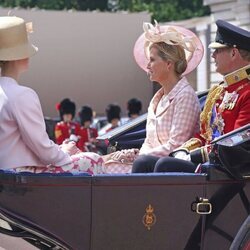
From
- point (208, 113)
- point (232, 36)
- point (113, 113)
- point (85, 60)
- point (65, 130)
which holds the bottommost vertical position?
point (85, 60)

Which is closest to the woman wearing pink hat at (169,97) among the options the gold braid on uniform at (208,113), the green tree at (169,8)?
the gold braid on uniform at (208,113)

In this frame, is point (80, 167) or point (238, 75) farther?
point (238, 75)

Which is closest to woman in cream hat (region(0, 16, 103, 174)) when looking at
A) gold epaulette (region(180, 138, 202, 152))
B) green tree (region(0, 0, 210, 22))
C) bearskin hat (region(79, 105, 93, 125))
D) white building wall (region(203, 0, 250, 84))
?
gold epaulette (region(180, 138, 202, 152))

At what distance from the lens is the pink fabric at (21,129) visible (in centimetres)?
427

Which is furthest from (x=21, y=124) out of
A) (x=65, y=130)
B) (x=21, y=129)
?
(x=65, y=130)

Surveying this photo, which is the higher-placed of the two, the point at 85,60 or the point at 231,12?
the point at 231,12

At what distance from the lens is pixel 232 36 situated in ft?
15.6

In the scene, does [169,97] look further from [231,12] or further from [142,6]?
[142,6]

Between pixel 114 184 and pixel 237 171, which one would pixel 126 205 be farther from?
pixel 237 171

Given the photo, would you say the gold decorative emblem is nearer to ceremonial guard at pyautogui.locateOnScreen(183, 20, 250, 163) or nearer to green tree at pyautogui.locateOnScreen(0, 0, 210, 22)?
ceremonial guard at pyautogui.locateOnScreen(183, 20, 250, 163)

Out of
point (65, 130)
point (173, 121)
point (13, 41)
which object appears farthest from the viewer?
point (65, 130)

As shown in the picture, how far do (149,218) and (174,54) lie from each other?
1.37 m

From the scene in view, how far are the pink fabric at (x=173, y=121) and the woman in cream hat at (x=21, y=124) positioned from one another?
24.8 inches

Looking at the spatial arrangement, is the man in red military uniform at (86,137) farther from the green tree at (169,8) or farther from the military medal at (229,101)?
the green tree at (169,8)
